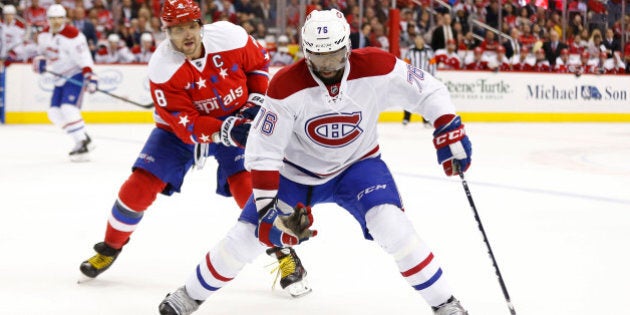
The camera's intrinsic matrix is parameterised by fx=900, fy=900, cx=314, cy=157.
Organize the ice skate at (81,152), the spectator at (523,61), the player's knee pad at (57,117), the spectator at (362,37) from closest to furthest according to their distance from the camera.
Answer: the ice skate at (81,152) < the player's knee pad at (57,117) < the spectator at (362,37) < the spectator at (523,61)

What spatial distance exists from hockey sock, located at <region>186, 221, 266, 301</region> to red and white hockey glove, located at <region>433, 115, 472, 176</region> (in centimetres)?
61

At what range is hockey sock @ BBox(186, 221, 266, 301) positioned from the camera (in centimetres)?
268

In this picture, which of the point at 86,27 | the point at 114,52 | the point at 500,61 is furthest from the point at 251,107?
the point at 500,61

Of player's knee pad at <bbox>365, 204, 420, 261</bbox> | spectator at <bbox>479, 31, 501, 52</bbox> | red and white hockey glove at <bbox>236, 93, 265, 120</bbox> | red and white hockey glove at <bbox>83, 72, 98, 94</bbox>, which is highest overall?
red and white hockey glove at <bbox>236, 93, 265, 120</bbox>

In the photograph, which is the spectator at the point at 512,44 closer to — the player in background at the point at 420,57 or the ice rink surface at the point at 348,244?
the player in background at the point at 420,57

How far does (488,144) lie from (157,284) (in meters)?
6.80

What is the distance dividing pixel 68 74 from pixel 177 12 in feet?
16.7

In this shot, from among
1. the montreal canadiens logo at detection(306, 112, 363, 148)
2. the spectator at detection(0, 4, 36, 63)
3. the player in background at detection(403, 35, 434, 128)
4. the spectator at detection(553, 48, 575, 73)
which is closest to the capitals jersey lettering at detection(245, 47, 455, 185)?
the montreal canadiens logo at detection(306, 112, 363, 148)

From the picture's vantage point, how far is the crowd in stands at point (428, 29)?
11.8 meters

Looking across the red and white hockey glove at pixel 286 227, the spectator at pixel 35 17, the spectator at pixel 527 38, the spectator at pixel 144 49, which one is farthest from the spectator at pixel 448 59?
the red and white hockey glove at pixel 286 227

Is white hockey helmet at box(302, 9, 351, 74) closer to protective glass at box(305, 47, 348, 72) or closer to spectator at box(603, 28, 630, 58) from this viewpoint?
protective glass at box(305, 47, 348, 72)

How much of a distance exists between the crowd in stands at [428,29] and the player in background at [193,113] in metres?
8.61

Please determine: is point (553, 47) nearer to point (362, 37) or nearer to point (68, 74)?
point (362, 37)

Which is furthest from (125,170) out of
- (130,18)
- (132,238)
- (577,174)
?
(130,18)
